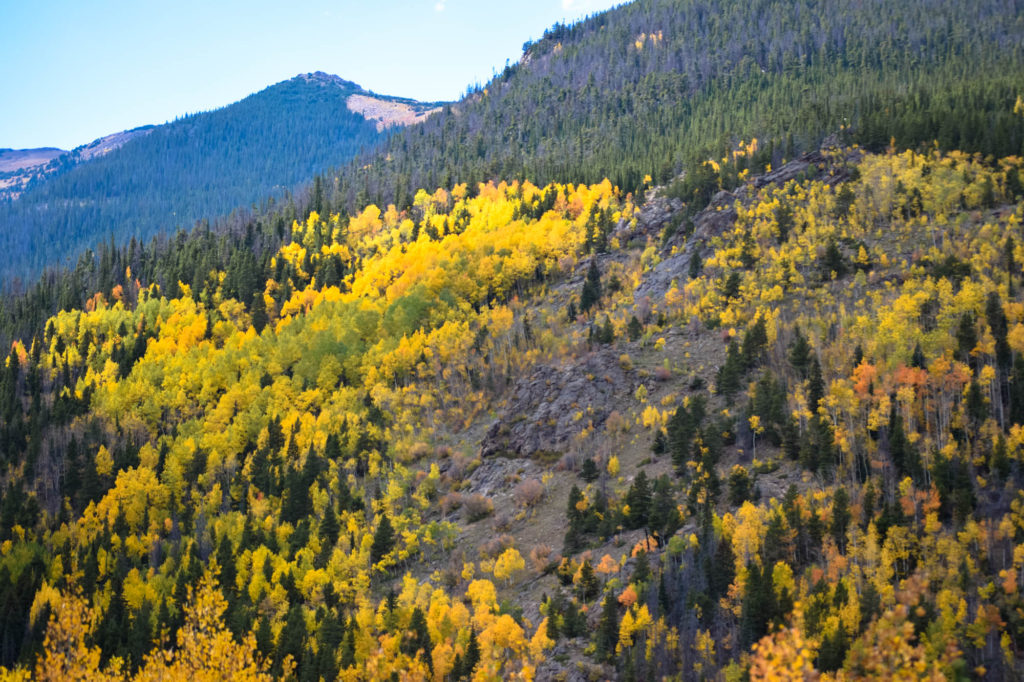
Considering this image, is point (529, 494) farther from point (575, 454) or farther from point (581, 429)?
point (581, 429)

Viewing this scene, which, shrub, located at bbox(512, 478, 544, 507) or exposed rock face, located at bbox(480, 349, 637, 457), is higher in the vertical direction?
exposed rock face, located at bbox(480, 349, 637, 457)

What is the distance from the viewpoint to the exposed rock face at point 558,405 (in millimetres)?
92875

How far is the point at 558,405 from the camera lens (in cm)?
9669

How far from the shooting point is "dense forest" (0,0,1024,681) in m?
60.0

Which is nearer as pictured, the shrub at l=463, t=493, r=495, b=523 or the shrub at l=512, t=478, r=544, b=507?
the shrub at l=512, t=478, r=544, b=507

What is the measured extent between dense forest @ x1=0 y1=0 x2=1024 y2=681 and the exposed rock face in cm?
47

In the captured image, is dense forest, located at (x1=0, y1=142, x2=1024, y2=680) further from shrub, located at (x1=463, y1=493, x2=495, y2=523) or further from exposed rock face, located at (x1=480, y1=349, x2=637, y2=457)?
exposed rock face, located at (x1=480, y1=349, x2=637, y2=457)

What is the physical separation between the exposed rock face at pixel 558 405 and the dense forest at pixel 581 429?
18.4 inches

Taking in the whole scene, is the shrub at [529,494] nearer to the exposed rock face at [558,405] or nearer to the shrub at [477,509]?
the shrub at [477,509]

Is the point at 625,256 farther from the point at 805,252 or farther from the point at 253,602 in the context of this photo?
the point at 253,602

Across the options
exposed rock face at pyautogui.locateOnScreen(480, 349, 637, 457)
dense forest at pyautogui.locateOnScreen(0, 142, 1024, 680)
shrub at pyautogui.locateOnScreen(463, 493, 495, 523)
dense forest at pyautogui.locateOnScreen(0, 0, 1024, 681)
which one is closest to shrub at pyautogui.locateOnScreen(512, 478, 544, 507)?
dense forest at pyautogui.locateOnScreen(0, 0, 1024, 681)

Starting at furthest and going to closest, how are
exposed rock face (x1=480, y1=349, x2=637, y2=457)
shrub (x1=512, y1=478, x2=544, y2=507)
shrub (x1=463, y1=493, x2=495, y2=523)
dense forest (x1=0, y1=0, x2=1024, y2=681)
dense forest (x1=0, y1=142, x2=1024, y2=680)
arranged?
exposed rock face (x1=480, y1=349, x2=637, y2=457) → shrub (x1=463, y1=493, x2=495, y2=523) → shrub (x1=512, y1=478, x2=544, y2=507) → dense forest (x1=0, y1=0, x2=1024, y2=681) → dense forest (x1=0, y1=142, x2=1024, y2=680)

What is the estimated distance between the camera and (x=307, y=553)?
281 ft

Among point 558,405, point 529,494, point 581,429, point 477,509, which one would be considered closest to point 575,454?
point 581,429
